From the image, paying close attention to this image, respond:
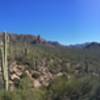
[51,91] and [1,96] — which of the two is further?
[51,91]

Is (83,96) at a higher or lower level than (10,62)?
lower

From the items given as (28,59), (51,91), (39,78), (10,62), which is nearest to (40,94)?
(51,91)

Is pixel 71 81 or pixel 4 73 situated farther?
pixel 71 81

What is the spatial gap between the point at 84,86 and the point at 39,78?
14909mm

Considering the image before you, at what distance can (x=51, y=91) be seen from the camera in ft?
64.6

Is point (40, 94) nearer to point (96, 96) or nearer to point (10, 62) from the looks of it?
point (96, 96)

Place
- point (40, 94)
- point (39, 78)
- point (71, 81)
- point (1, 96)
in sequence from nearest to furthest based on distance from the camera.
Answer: point (1, 96) < point (40, 94) < point (71, 81) < point (39, 78)

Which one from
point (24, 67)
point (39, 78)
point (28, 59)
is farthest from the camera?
point (28, 59)

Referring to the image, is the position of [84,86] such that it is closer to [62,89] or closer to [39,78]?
[62,89]

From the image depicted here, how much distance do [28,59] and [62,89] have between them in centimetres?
2262

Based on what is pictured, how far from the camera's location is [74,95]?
1922 centimetres

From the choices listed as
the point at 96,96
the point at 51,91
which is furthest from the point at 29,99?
the point at 96,96

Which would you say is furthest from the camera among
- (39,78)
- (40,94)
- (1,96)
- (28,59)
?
(28,59)

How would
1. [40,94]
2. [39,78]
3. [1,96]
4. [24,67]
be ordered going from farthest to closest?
[24,67] < [39,78] < [40,94] < [1,96]
